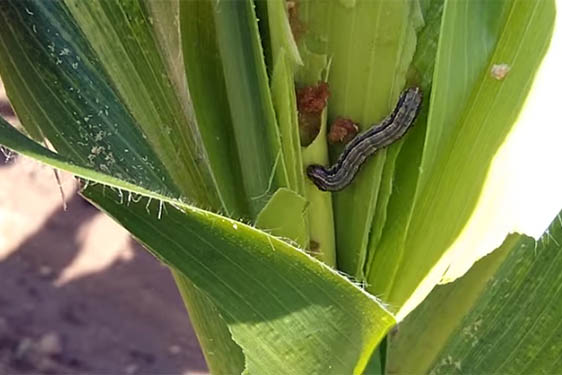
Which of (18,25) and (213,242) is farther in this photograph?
(18,25)

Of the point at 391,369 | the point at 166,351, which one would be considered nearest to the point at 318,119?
the point at 391,369

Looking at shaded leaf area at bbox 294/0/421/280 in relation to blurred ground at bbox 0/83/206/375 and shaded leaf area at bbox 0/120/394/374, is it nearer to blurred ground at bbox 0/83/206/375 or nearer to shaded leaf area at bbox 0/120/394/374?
shaded leaf area at bbox 0/120/394/374

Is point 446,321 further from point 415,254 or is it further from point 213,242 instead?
point 213,242

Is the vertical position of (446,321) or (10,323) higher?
(446,321)

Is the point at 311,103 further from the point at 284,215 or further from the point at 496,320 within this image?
the point at 496,320

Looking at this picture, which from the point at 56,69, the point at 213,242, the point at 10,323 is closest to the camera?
the point at 213,242

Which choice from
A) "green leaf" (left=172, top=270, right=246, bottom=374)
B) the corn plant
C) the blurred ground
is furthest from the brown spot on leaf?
the blurred ground

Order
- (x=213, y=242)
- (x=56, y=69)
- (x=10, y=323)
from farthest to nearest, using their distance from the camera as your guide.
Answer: (x=10, y=323) < (x=56, y=69) < (x=213, y=242)
